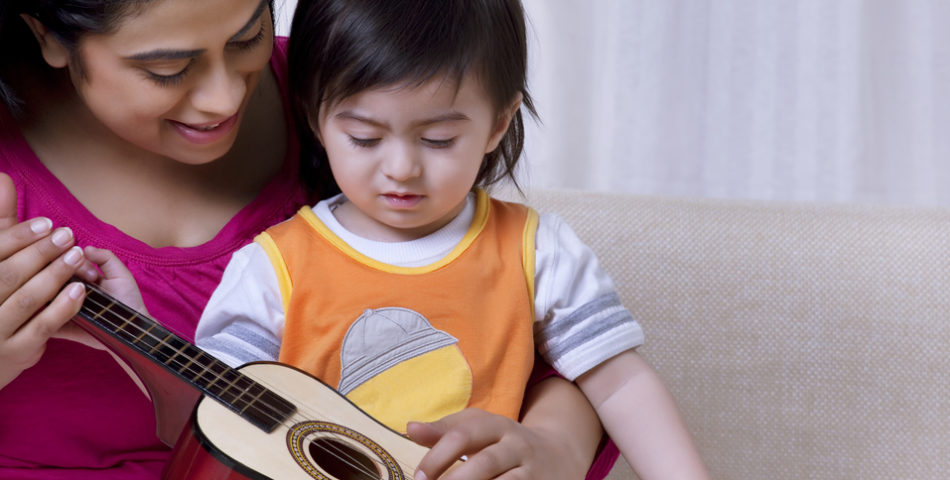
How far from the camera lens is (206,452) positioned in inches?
31.8

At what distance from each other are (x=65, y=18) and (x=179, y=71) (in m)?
0.11

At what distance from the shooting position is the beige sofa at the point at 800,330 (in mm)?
1505

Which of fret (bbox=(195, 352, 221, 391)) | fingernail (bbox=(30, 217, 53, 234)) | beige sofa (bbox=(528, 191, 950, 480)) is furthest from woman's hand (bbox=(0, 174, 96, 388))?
beige sofa (bbox=(528, 191, 950, 480))

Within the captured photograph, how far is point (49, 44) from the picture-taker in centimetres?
99

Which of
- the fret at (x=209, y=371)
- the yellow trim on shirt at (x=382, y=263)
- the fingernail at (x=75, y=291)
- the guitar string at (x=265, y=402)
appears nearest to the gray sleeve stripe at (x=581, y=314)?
the yellow trim on shirt at (x=382, y=263)

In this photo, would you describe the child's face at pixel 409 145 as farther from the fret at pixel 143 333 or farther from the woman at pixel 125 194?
the fret at pixel 143 333

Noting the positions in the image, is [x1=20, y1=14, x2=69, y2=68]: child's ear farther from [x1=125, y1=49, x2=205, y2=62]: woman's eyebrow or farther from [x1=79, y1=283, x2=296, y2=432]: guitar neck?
[x1=79, y1=283, x2=296, y2=432]: guitar neck

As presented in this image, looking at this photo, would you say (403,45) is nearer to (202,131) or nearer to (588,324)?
(202,131)

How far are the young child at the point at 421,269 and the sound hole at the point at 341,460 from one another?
10cm

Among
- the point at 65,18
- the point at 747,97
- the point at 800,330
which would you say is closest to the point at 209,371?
the point at 65,18

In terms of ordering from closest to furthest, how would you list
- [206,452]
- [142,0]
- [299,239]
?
[206,452]
[142,0]
[299,239]

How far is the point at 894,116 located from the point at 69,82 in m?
2.18

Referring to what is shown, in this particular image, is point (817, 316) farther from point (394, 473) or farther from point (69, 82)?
point (69, 82)

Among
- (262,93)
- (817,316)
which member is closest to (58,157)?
(262,93)
